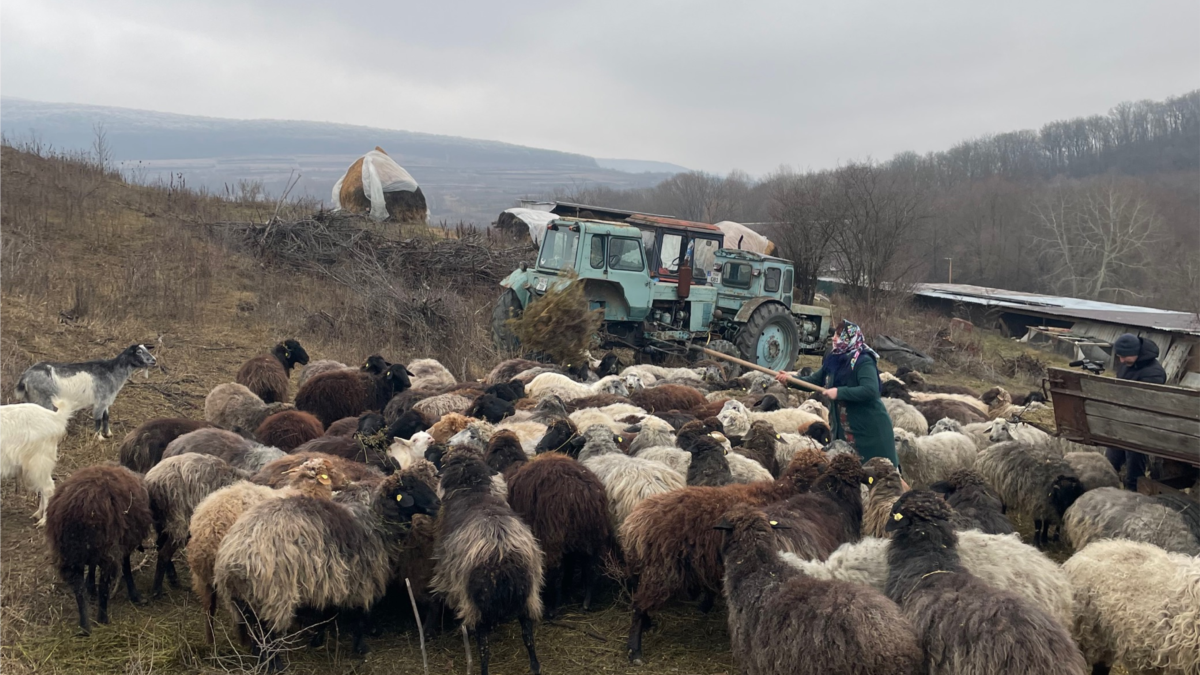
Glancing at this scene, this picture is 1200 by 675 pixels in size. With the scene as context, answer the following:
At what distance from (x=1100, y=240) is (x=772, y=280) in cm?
4183

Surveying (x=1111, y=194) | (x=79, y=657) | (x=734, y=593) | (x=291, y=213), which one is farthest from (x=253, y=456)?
(x=1111, y=194)

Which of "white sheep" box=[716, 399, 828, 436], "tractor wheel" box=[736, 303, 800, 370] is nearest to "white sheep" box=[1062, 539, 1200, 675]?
"white sheep" box=[716, 399, 828, 436]

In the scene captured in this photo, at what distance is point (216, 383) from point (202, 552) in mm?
7805

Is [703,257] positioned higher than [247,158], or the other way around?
[247,158]

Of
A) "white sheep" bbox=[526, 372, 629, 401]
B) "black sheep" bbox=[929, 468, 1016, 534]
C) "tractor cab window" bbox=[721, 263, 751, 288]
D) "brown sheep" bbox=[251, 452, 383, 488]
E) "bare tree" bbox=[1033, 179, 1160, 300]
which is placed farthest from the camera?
"bare tree" bbox=[1033, 179, 1160, 300]

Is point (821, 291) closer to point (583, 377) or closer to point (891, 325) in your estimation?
point (891, 325)

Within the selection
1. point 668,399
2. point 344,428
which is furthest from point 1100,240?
point 344,428

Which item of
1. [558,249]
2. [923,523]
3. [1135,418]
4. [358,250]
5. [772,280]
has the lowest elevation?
[923,523]

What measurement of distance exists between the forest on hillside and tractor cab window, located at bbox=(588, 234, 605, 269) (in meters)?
14.1

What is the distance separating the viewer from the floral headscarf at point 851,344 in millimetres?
6551

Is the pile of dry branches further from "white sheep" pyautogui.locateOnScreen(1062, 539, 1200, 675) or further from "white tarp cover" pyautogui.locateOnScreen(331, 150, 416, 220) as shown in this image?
"white sheep" pyautogui.locateOnScreen(1062, 539, 1200, 675)

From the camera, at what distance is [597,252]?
13.5 meters

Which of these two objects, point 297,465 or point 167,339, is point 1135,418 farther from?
point 167,339

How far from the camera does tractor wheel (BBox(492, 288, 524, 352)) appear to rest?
46.5 ft
